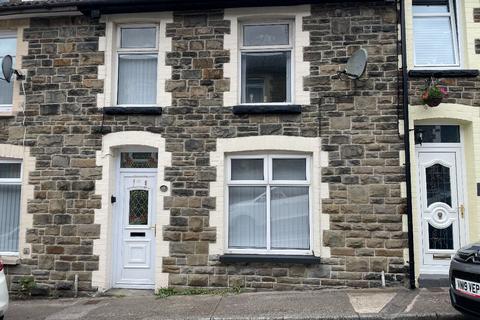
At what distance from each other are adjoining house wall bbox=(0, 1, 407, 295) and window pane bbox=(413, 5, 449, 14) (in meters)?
0.73

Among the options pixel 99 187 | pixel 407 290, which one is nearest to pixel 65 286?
pixel 99 187

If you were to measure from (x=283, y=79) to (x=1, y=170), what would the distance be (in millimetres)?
5551

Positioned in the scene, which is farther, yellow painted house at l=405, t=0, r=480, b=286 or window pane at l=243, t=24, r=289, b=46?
window pane at l=243, t=24, r=289, b=46

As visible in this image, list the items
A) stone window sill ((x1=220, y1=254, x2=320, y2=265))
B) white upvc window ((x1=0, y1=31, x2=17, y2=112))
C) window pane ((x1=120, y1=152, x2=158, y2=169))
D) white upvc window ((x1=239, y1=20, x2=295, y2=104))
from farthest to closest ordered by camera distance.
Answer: white upvc window ((x1=0, y1=31, x2=17, y2=112))
window pane ((x1=120, y1=152, x2=158, y2=169))
white upvc window ((x1=239, y1=20, x2=295, y2=104))
stone window sill ((x1=220, y1=254, x2=320, y2=265))

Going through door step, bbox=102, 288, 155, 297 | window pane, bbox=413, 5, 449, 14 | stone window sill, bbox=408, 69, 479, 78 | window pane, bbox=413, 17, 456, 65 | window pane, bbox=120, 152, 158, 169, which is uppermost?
window pane, bbox=413, 5, 449, 14

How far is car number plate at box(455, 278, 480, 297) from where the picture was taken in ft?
15.6

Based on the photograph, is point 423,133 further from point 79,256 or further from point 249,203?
point 79,256

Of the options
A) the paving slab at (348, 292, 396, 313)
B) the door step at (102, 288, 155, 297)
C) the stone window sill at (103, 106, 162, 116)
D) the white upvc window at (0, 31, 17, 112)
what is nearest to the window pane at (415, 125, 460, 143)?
the paving slab at (348, 292, 396, 313)

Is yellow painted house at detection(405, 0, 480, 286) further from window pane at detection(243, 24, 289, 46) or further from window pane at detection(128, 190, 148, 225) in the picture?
window pane at detection(128, 190, 148, 225)

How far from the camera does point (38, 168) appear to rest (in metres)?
7.89

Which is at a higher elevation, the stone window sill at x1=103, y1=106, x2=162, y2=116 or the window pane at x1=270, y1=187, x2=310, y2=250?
the stone window sill at x1=103, y1=106, x2=162, y2=116

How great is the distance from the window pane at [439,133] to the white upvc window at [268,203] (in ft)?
6.93

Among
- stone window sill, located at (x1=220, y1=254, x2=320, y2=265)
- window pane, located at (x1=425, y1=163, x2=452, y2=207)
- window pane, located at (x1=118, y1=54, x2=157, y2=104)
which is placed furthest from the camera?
window pane, located at (x1=118, y1=54, x2=157, y2=104)

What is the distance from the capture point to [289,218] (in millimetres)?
7598
